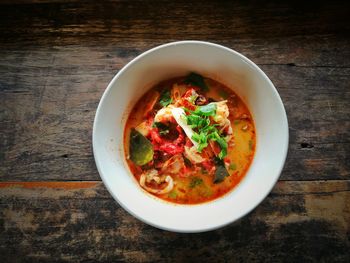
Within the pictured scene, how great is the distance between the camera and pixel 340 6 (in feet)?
7.53

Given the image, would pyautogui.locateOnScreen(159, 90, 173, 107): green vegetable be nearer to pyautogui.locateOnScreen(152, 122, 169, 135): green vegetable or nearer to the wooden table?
pyautogui.locateOnScreen(152, 122, 169, 135): green vegetable

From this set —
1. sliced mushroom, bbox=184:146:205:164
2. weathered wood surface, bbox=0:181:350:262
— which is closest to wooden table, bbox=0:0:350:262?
weathered wood surface, bbox=0:181:350:262

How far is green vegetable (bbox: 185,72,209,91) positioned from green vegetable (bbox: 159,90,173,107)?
126mm

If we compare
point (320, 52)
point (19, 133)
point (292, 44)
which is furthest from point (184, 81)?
point (19, 133)

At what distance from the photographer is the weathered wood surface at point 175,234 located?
205cm

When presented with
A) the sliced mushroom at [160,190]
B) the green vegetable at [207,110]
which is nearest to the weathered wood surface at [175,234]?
the sliced mushroom at [160,190]

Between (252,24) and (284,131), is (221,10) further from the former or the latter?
(284,131)

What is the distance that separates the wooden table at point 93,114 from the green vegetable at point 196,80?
1.17 feet

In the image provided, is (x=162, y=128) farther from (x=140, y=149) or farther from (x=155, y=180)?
(x=155, y=180)

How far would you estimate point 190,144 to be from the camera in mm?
1882

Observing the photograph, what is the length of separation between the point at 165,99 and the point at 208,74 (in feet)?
0.87

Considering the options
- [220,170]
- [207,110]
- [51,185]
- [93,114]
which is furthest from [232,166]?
[51,185]

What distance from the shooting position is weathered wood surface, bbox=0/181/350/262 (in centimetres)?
205

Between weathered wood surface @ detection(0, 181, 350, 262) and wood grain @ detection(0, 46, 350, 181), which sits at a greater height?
wood grain @ detection(0, 46, 350, 181)
